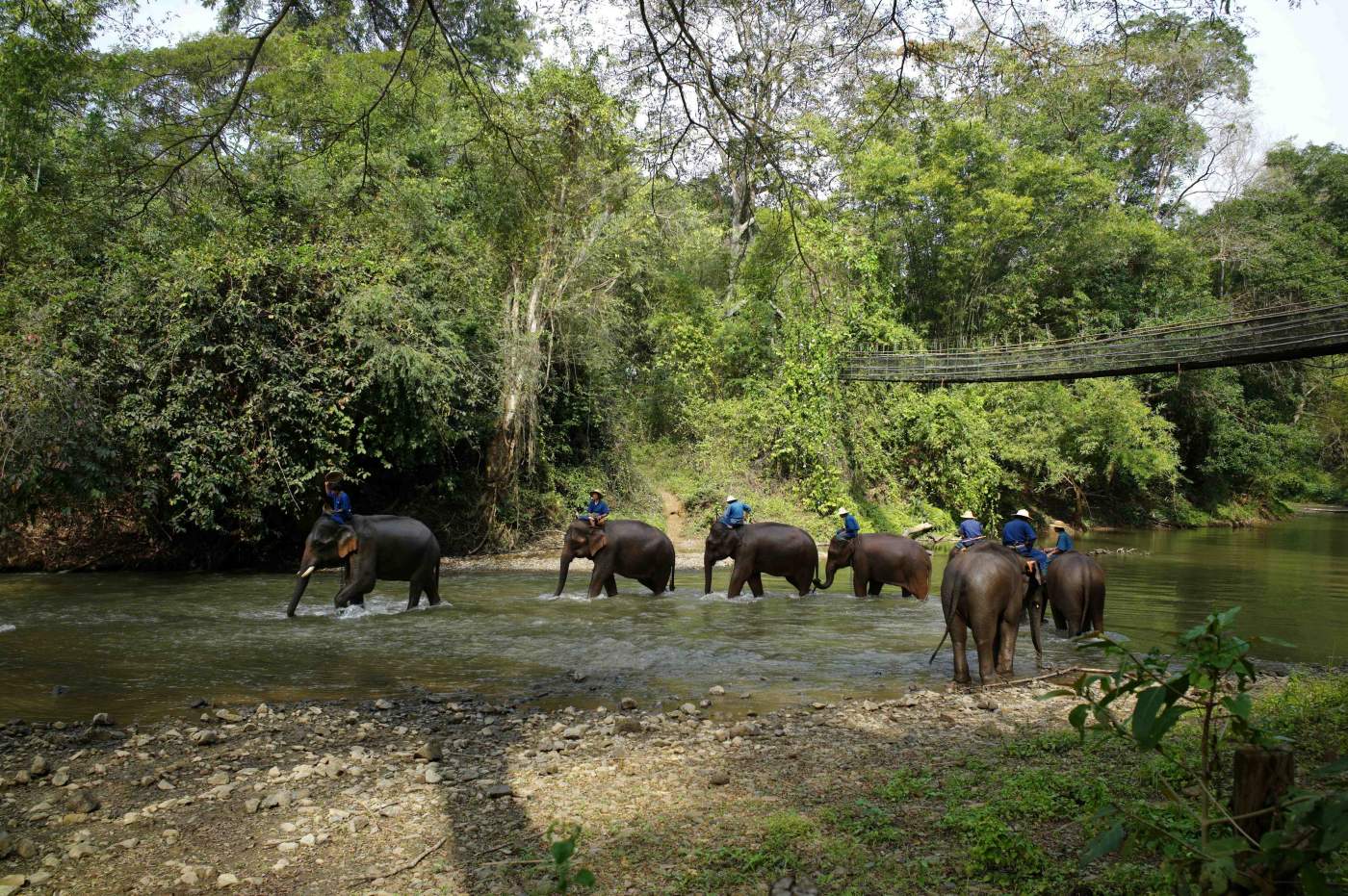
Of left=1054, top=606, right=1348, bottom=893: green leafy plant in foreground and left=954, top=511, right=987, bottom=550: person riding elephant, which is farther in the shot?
left=954, top=511, right=987, bottom=550: person riding elephant

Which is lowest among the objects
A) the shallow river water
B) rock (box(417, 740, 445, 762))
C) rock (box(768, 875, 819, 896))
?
the shallow river water

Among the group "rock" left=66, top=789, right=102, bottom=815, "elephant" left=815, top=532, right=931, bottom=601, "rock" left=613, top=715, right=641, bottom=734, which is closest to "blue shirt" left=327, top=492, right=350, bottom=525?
"rock" left=613, top=715, right=641, bottom=734

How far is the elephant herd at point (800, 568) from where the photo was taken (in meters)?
7.88

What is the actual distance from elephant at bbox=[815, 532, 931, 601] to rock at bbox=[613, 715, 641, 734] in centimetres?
764

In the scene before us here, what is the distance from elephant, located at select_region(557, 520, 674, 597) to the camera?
13.1 metres

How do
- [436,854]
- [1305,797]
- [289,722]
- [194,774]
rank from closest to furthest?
[1305,797] < [436,854] < [194,774] < [289,722]

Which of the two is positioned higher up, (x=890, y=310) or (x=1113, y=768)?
(x=890, y=310)

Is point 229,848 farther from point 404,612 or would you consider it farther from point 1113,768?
point 404,612

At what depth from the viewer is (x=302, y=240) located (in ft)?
53.4

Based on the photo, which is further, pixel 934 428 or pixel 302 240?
pixel 934 428

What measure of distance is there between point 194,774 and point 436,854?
2058 millimetres

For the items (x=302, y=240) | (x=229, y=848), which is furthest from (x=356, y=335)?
(x=229, y=848)

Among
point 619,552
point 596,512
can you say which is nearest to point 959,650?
point 619,552

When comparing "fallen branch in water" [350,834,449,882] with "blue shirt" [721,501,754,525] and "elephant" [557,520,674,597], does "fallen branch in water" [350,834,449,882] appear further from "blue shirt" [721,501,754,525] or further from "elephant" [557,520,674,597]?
"blue shirt" [721,501,754,525]
